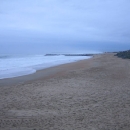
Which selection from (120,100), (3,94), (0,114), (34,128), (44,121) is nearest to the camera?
(34,128)

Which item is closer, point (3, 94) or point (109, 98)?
point (109, 98)

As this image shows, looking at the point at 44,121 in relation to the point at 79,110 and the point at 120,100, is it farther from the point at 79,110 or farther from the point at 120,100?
the point at 120,100

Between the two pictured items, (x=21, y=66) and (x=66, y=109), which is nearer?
(x=66, y=109)

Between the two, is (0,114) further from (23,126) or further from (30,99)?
(30,99)

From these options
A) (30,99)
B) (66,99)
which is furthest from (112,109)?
(30,99)

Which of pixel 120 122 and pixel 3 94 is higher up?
pixel 3 94

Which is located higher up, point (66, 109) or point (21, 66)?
point (21, 66)

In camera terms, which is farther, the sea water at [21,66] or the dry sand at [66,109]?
the sea water at [21,66]

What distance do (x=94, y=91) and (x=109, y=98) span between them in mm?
1219

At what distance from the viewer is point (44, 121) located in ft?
15.6

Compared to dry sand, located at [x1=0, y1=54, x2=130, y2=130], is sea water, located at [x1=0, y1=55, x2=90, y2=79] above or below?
above

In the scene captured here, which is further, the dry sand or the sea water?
the sea water

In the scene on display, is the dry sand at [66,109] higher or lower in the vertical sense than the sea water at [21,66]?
lower

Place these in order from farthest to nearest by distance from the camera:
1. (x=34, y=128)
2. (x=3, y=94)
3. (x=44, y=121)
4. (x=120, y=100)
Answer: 1. (x=3, y=94)
2. (x=120, y=100)
3. (x=44, y=121)
4. (x=34, y=128)
